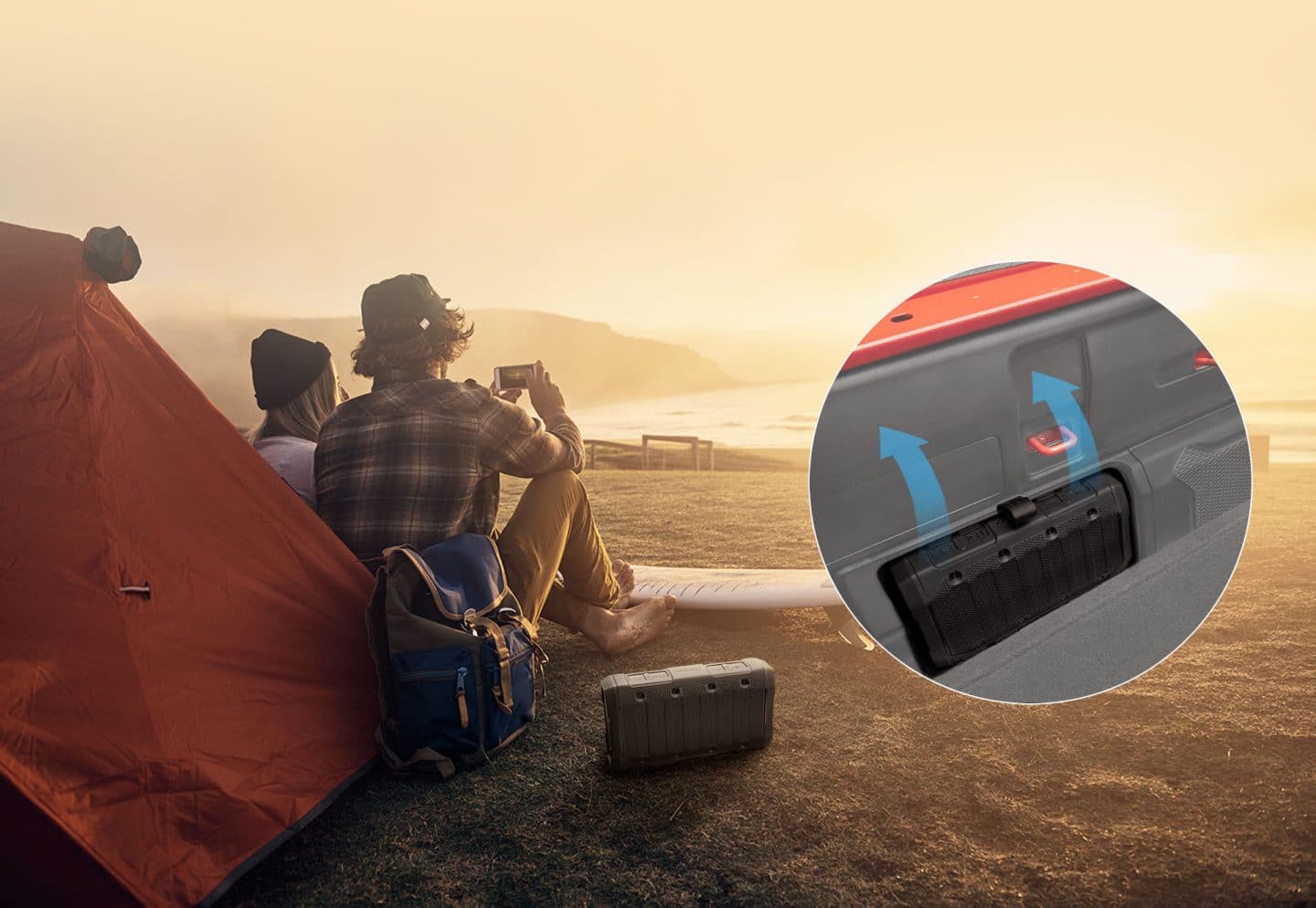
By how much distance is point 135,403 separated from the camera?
149cm

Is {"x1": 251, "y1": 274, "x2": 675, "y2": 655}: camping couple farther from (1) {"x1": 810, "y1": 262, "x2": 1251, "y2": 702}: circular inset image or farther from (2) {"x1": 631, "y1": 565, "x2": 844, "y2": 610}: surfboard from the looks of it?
(1) {"x1": 810, "y1": 262, "x2": 1251, "y2": 702}: circular inset image

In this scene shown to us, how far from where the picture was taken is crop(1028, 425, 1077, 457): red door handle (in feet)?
4.70

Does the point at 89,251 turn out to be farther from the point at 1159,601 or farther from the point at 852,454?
the point at 1159,601

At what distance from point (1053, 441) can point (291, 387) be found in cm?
182

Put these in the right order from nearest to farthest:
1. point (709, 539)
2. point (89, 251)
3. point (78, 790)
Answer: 1. point (78, 790)
2. point (89, 251)
3. point (709, 539)

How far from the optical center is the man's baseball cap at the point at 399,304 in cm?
208

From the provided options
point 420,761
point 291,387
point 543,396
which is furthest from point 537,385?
point 420,761

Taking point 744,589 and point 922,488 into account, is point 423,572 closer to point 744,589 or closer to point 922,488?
point 922,488

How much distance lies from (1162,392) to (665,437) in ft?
28.4

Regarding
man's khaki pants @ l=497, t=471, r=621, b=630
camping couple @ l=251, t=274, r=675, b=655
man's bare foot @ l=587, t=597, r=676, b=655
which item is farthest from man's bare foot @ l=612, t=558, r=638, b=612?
camping couple @ l=251, t=274, r=675, b=655

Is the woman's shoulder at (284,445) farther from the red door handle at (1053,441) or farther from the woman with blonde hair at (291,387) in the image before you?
the red door handle at (1053,441)

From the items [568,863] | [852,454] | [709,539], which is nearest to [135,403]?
[568,863]

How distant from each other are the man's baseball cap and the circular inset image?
110 cm

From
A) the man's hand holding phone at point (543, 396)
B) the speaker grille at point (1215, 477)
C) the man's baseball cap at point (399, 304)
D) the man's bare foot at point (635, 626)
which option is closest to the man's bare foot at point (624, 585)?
the man's bare foot at point (635, 626)
